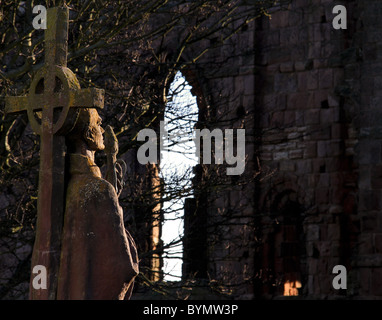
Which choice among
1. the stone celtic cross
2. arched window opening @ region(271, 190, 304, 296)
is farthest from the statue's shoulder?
arched window opening @ region(271, 190, 304, 296)

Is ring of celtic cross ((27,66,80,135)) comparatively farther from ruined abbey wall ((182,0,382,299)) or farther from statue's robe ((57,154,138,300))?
ruined abbey wall ((182,0,382,299))

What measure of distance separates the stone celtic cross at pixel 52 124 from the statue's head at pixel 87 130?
0.06 meters

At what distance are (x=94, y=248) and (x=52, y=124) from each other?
731mm

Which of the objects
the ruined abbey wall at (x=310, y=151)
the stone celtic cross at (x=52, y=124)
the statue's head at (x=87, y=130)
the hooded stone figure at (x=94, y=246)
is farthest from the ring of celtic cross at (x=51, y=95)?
the ruined abbey wall at (x=310, y=151)

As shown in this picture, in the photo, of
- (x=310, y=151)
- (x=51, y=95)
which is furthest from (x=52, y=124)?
(x=310, y=151)

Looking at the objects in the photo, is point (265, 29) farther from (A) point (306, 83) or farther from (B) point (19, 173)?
(B) point (19, 173)

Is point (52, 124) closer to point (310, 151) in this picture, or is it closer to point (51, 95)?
point (51, 95)

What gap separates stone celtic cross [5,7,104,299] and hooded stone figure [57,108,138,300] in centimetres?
6

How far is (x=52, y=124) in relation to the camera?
222 inches

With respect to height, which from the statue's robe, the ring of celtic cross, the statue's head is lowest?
the statue's robe

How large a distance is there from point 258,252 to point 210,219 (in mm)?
2269

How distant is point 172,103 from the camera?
13547 mm

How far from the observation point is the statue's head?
5.71 m

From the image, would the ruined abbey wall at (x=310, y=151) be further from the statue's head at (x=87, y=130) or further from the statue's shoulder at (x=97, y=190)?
the statue's shoulder at (x=97, y=190)
